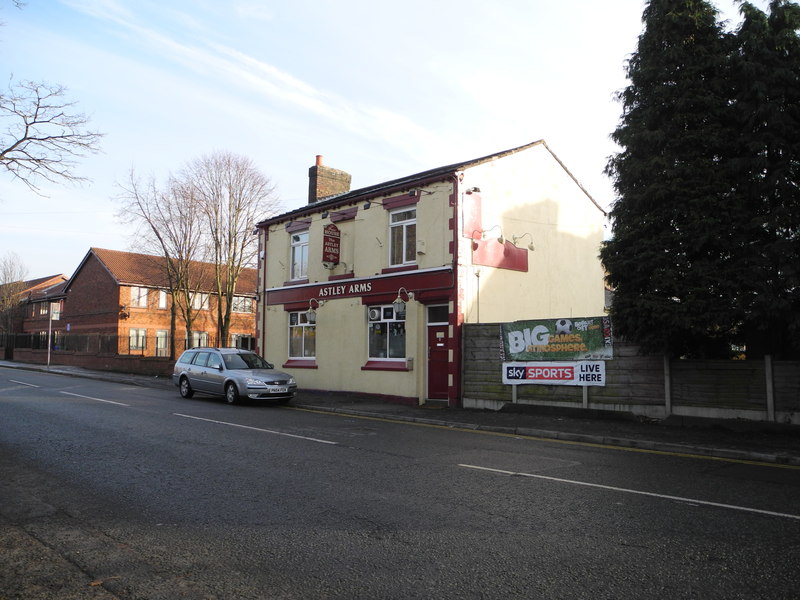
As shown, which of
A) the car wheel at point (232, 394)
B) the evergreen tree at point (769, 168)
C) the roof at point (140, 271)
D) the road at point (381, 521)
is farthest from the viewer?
the roof at point (140, 271)

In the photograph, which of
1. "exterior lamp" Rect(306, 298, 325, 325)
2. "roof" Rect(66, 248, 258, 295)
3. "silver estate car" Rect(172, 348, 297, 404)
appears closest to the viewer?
"silver estate car" Rect(172, 348, 297, 404)

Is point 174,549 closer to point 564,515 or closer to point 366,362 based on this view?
point 564,515

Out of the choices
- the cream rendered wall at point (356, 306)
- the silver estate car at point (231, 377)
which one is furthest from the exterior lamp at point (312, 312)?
the silver estate car at point (231, 377)

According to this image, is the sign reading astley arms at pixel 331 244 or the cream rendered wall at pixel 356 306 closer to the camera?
the cream rendered wall at pixel 356 306

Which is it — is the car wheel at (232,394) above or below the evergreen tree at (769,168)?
below

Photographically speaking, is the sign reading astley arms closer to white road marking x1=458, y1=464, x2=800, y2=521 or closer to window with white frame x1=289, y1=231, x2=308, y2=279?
window with white frame x1=289, y1=231, x2=308, y2=279

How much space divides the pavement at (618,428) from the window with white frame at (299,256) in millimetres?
6810

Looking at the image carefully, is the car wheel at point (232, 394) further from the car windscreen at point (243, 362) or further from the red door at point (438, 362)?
the red door at point (438, 362)

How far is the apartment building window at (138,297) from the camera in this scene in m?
45.5

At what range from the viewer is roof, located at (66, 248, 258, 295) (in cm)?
4084

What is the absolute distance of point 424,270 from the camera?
712 inches

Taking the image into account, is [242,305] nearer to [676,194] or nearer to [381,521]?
[676,194]

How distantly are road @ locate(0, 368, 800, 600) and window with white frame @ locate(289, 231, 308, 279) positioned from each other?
12815mm

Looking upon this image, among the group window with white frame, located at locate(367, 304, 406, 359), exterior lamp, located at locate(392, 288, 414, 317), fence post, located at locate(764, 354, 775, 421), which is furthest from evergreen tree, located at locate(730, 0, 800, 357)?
window with white frame, located at locate(367, 304, 406, 359)
